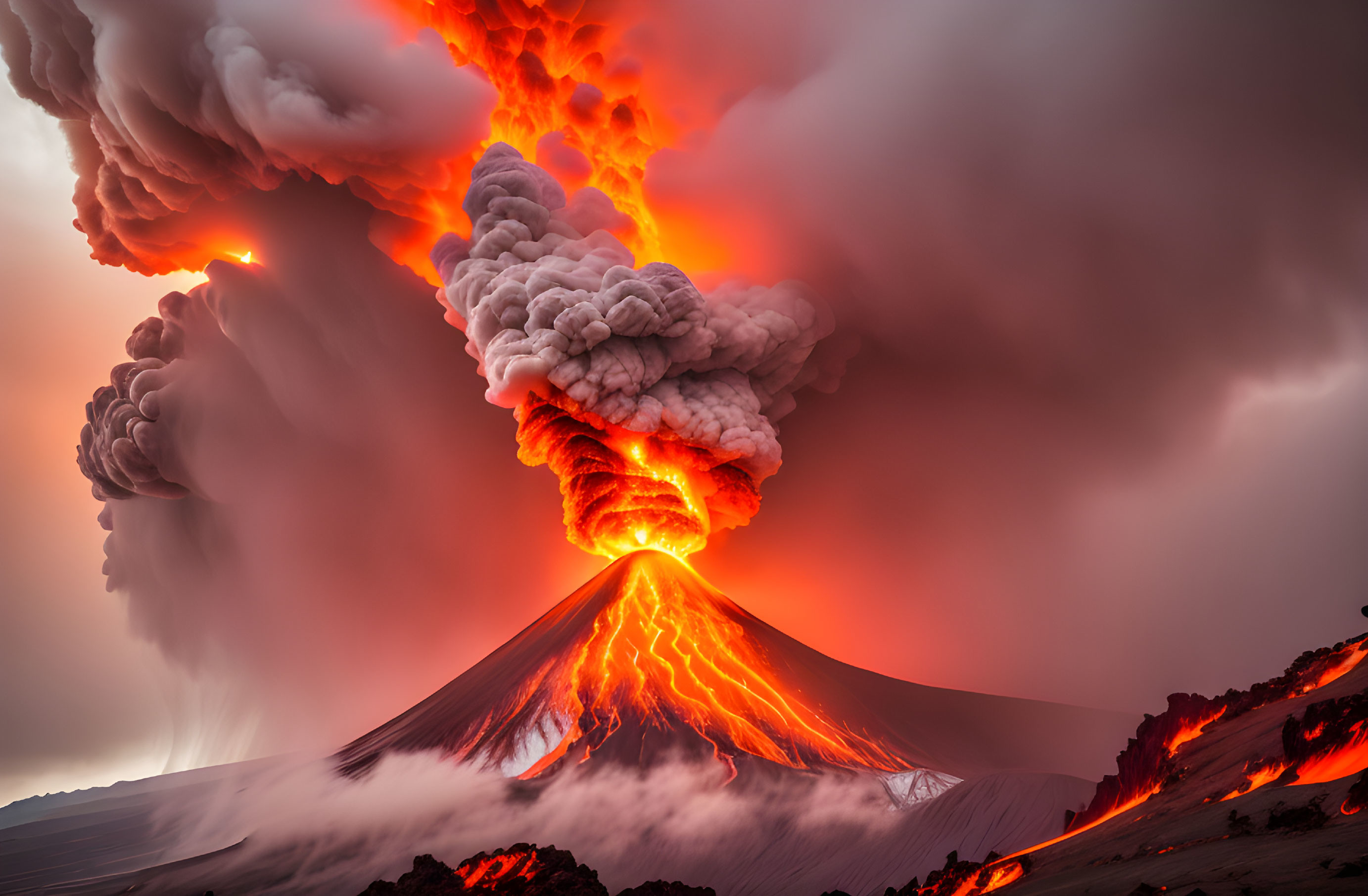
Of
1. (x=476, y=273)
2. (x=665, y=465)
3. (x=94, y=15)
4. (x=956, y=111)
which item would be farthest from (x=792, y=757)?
(x=94, y=15)

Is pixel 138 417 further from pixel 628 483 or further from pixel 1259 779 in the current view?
pixel 1259 779

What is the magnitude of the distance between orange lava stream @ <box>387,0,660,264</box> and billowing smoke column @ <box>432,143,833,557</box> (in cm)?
125

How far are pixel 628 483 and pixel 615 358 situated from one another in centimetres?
367

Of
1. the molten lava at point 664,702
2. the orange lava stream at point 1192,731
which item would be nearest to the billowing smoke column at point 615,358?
the molten lava at point 664,702

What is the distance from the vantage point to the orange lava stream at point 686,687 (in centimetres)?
1692

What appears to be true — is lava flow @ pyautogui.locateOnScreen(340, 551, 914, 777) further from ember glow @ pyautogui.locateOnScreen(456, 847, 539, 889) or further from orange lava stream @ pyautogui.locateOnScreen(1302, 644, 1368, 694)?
orange lava stream @ pyautogui.locateOnScreen(1302, 644, 1368, 694)

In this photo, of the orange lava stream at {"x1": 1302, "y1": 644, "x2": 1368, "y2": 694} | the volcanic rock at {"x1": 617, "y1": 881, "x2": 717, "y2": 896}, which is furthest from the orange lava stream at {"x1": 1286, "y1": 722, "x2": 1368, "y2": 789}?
the volcanic rock at {"x1": 617, "y1": 881, "x2": 717, "y2": 896}

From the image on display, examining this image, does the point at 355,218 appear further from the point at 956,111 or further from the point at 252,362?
the point at 956,111

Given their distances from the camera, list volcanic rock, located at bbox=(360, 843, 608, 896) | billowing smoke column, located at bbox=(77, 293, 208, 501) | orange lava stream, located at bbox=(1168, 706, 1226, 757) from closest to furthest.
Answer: orange lava stream, located at bbox=(1168, 706, 1226, 757), volcanic rock, located at bbox=(360, 843, 608, 896), billowing smoke column, located at bbox=(77, 293, 208, 501)

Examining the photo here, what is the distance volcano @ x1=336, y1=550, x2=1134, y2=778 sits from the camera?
54.9ft

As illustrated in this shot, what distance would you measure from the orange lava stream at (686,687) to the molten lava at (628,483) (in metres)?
0.99

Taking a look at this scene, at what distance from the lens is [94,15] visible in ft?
57.4

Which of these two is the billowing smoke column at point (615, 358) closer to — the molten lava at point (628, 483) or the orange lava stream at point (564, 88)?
the molten lava at point (628, 483)

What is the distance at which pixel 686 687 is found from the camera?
18.7 m
